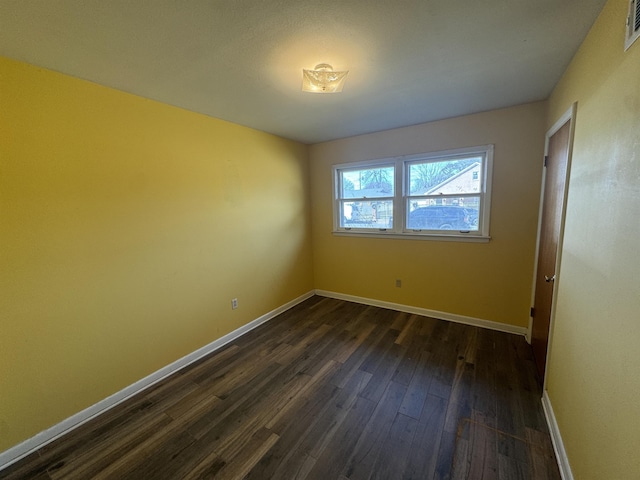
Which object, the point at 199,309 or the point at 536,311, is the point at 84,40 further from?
the point at 536,311

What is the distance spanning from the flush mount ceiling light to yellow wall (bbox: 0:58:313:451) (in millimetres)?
1351

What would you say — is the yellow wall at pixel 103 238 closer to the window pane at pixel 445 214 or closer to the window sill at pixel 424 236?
the window sill at pixel 424 236

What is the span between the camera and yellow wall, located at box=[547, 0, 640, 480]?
903mm

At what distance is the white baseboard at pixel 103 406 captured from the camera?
5.10 ft

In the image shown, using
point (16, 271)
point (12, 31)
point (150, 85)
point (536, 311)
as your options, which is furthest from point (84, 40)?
point (536, 311)

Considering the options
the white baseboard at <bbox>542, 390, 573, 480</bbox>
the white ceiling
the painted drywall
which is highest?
the white ceiling

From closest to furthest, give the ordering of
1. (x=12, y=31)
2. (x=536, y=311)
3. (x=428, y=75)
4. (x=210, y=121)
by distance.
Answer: (x=12, y=31), (x=428, y=75), (x=536, y=311), (x=210, y=121)

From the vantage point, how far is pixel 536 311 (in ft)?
7.83

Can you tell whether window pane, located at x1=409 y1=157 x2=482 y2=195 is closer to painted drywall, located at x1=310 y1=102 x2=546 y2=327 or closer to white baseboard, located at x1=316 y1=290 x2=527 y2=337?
painted drywall, located at x1=310 y1=102 x2=546 y2=327

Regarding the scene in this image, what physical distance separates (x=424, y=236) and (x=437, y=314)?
101cm

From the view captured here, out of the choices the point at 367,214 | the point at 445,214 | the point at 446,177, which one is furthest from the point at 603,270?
the point at 367,214

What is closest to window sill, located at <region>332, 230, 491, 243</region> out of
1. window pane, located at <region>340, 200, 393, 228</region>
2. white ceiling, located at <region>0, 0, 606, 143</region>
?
window pane, located at <region>340, 200, 393, 228</region>

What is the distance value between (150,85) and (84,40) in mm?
514

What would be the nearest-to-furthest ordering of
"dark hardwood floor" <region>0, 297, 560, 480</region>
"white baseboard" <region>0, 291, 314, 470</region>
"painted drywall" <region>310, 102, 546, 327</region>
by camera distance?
"dark hardwood floor" <region>0, 297, 560, 480</region>, "white baseboard" <region>0, 291, 314, 470</region>, "painted drywall" <region>310, 102, 546, 327</region>
